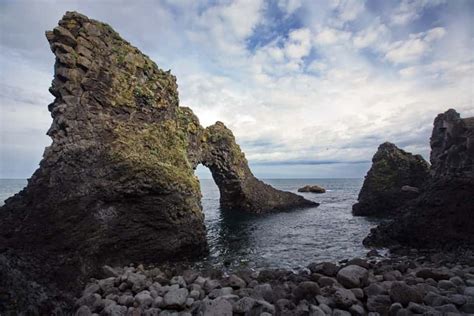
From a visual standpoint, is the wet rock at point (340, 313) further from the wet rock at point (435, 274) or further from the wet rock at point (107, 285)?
Answer: the wet rock at point (107, 285)

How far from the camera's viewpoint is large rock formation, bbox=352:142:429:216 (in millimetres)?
37750

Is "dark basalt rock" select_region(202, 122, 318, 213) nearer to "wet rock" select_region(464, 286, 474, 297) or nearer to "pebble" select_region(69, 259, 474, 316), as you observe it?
"pebble" select_region(69, 259, 474, 316)

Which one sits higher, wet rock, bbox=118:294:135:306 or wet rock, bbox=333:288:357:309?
wet rock, bbox=333:288:357:309

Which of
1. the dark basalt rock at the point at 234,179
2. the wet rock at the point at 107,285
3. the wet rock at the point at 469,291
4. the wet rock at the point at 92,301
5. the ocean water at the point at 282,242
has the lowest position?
the ocean water at the point at 282,242

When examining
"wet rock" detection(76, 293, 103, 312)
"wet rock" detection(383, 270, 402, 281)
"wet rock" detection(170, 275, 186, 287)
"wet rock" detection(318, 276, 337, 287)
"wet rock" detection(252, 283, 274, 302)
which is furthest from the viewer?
"wet rock" detection(170, 275, 186, 287)

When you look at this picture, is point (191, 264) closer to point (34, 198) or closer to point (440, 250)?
point (34, 198)

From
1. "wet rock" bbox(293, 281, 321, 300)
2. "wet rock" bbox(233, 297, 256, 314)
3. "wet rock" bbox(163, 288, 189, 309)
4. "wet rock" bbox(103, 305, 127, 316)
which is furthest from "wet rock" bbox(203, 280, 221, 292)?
"wet rock" bbox(293, 281, 321, 300)

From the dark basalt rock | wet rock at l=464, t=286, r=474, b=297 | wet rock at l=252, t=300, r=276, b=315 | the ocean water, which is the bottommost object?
the ocean water

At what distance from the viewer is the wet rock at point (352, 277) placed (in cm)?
1017

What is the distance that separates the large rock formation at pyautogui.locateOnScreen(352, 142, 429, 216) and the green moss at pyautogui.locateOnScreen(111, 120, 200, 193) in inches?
1033

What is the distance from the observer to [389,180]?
133ft

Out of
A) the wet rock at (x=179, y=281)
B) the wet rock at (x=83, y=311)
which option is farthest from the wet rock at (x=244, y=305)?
the wet rock at (x=83, y=311)

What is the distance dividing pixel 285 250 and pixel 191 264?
20.8 ft

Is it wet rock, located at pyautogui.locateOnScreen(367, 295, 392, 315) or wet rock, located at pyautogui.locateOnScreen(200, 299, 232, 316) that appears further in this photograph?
wet rock, located at pyautogui.locateOnScreen(200, 299, 232, 316)
